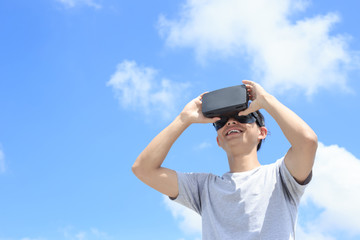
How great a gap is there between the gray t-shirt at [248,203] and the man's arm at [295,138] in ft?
0.30

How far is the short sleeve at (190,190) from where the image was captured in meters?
3.44

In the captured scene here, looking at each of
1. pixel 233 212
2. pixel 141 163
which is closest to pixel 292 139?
pixel 233 212

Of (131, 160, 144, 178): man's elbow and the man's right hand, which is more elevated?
the man's right hand

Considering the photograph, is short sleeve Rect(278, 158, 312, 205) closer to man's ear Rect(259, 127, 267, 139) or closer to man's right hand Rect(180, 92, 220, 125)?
man's ear Rect(259, 127, 267, 139)

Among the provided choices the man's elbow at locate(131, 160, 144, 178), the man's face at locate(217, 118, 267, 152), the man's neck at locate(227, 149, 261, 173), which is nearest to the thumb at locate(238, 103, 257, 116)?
the man's face at locate(217, 118, 267, 152)

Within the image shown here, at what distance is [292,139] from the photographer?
303cm

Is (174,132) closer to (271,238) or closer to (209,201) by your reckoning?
(209,201)

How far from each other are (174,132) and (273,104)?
2.87ft

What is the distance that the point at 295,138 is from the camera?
301cm

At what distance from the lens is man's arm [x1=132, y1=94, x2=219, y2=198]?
134 inches

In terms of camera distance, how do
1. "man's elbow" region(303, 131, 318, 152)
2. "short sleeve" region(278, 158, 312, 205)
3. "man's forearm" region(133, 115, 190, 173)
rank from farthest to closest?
1. "man's forearm" region(133, 115, 190, 173)
2. "short sleeve" region(278, 158, 312, 205)
3. "man's elbow" region(303, 131, 318, 152)

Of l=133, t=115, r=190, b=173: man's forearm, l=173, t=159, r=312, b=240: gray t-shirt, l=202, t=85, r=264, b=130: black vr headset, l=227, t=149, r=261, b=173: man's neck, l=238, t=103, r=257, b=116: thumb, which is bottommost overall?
l=173, t=159, r=312, b=240: gray t-shirt

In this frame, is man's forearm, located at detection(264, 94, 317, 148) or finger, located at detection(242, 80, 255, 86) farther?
finger, located at detection(242, 80, 255, 86)

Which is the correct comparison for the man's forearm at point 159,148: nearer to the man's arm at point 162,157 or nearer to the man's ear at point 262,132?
the man's arm at point 162,157
